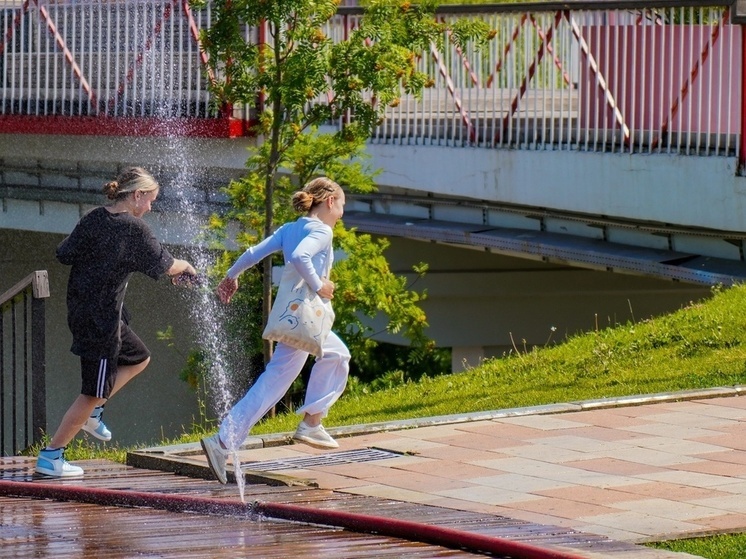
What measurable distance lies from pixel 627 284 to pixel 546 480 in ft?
33.3

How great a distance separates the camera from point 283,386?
26.3 feet

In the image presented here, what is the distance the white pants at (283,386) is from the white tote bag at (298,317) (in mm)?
108

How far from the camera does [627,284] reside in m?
17.4

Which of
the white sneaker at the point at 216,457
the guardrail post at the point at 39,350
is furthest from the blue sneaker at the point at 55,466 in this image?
the guardrail post at the point at 39,350

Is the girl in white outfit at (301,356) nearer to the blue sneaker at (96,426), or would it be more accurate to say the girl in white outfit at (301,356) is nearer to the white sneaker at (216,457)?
the white sneaker at (216,457)

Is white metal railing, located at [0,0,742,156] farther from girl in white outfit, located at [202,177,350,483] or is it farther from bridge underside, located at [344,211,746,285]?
girl in white outfit, located at [202,177,350,483]

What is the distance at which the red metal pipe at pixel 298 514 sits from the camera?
19.7ft

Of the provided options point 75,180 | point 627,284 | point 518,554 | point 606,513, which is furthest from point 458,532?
point 75,180

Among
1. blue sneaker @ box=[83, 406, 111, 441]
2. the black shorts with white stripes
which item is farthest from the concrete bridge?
the black shorts with white stripes

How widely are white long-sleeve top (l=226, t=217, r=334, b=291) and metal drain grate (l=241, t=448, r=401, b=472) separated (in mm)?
974

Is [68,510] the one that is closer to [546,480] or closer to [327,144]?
[546,480]

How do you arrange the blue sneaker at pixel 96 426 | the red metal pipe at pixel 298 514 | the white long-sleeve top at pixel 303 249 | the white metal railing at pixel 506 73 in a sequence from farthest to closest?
the white metal railing at pixel 506 73 → the blue sneaker at pixel 96 426 → the white long-sleeve top at pixel 303 249 → the red metal pipe at pixel 298 514

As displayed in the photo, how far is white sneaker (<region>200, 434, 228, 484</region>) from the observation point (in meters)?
7.64

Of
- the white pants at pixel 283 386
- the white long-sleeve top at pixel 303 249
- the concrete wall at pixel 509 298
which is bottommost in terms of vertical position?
the concrete wall at pixel 509 298
